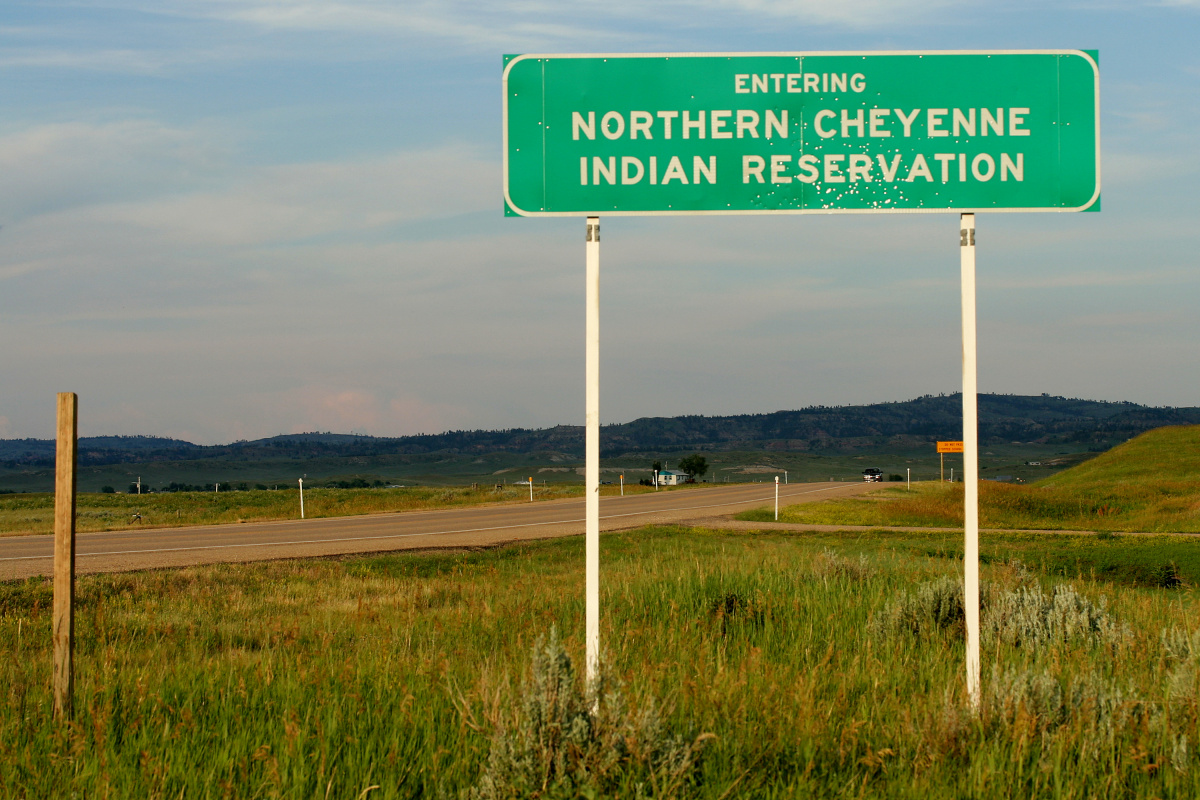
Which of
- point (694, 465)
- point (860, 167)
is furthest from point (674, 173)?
point (694, 465)

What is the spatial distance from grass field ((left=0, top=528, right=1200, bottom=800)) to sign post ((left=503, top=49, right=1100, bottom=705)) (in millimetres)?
2675

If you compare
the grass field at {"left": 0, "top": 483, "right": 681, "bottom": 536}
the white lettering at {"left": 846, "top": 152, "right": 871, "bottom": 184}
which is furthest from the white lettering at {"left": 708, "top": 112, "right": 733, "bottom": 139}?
the grass field at {"left": 0, "top": 483, "right": 681, "bottom": 536}

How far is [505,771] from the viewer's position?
3867mm

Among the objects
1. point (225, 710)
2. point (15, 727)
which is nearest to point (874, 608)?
point (225, 710)

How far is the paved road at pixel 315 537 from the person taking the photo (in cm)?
1981

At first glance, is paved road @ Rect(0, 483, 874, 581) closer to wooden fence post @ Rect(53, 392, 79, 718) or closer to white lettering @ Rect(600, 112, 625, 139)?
wooden fence post @ Rect(53, 392, 79, 718)

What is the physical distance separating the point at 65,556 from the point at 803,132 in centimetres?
493

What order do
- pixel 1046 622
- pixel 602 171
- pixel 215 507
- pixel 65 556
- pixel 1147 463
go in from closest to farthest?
pixel 65 556 → pixel 602 171 → pixel 1046 622 → pixel 215 507 → pixel 1147 463

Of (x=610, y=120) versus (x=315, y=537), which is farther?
(x=315, y=537)

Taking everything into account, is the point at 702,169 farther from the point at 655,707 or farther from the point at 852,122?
the point at 655,707

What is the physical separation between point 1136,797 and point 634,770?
2.22 m

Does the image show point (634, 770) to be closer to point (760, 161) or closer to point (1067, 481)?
point (760, 161)

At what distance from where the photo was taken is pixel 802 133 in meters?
5.31

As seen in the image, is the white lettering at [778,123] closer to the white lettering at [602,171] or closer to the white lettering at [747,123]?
the white lettering at [747,123]
